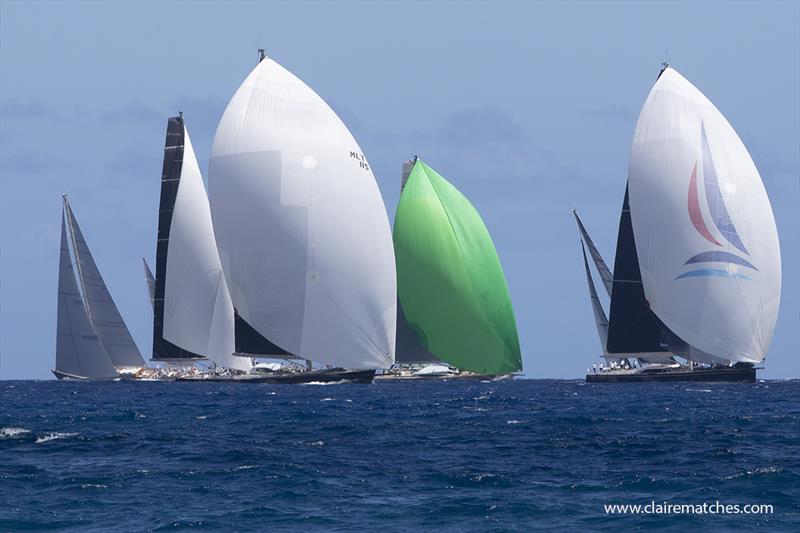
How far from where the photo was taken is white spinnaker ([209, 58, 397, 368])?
75.9 metres

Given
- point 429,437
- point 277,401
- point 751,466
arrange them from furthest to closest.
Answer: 1. point 277,401
2. point 429,437
3. point 751,466

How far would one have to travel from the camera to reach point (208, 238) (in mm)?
84875

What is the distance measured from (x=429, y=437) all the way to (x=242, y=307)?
131ft

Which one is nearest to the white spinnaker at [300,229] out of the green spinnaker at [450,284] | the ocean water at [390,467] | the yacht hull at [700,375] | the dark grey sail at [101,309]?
the green spinnaker at [450,284]

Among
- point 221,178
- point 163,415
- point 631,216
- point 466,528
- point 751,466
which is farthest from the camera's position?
point 631,216

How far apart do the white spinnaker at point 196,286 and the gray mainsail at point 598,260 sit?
78.5 feet

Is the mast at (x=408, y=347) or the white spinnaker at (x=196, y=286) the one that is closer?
the white spinnaker at (x=196, y=286)

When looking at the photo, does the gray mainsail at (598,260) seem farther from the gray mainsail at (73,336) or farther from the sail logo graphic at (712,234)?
the gray mainsail at (73,336)

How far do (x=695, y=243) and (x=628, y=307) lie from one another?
6.59 metres

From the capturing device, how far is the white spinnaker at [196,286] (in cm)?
8375

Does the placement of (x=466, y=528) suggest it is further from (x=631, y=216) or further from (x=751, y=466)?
(x=631, y=216)

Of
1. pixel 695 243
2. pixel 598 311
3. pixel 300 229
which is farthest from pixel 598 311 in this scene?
pixel 300 229

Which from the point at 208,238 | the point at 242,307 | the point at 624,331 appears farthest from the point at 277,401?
the point at 624,331

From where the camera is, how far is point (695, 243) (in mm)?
80812
